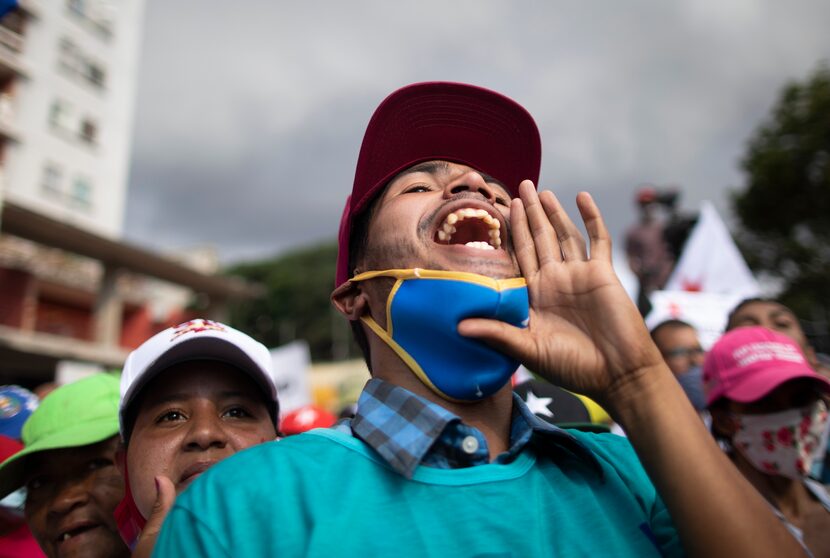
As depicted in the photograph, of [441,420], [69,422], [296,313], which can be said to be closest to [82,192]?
[69,422]

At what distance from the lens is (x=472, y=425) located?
1.62 metres

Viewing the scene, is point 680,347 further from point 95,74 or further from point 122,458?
point 95,74

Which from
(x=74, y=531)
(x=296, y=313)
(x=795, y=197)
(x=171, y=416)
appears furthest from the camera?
(x=296, y=313)

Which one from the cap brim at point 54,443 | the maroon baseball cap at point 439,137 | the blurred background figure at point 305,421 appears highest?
the maroon baseball cap at point 439,137

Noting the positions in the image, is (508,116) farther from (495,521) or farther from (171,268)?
(171,268)

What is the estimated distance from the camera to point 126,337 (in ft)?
95.0

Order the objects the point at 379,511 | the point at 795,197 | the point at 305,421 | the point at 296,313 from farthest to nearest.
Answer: the point at 296,313
the point at 795,197
the point at 305,421
the point at 379,511

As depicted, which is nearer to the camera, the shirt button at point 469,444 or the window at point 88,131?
the shirt button at point 469,444

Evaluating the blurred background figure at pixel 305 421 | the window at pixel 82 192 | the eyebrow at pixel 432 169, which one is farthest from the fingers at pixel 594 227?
the window at pixel 82 192

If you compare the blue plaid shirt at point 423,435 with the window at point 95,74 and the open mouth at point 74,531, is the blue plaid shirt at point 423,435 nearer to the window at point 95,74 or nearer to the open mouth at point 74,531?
the open mouth at point 74,531

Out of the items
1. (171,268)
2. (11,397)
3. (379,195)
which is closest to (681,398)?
(379,195)

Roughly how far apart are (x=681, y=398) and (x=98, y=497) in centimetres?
208

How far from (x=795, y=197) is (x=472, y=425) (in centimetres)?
2208

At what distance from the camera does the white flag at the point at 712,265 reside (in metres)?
6.62
